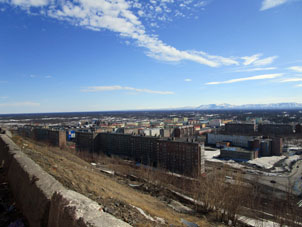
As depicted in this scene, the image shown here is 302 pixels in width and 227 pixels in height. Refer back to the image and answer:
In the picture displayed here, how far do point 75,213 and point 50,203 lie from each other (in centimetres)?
123

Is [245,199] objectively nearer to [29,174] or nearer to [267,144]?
[29,174]

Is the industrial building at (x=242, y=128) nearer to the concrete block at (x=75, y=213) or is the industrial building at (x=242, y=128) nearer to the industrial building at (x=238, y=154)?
the industrial building at (x=238, y=154)

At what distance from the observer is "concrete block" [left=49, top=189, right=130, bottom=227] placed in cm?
295

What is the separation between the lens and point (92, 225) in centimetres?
285

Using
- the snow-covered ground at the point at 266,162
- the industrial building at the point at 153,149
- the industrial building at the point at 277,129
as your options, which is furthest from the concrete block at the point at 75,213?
the industrial building at the point at 277,129

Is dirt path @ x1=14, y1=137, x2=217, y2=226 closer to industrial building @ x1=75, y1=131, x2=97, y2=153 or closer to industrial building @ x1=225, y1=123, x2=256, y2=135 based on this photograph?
industrial building @ x1=75, y1=131, x2=97, y2=153

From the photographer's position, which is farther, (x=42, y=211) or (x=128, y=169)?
(x=128, y=169)

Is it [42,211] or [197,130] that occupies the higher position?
[42,211]

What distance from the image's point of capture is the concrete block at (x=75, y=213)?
2.95 m

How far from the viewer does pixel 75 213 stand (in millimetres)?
3174

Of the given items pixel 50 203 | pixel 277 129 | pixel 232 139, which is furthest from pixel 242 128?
pixel 50 203

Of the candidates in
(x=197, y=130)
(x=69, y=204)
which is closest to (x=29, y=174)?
(x=69, y=204)

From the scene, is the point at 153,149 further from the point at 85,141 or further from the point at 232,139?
the point at 232,139

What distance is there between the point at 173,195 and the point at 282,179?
19.1 m
